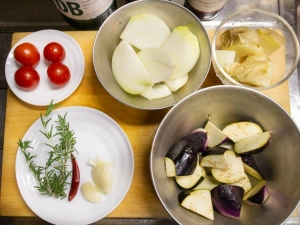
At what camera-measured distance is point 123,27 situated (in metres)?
0.88

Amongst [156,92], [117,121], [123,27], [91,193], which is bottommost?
[91,193]

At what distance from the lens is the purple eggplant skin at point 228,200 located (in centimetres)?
76

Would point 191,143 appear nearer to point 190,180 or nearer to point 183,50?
point 190,180

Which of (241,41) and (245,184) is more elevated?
(241,41)

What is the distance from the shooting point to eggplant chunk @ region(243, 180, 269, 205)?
0.79 meters

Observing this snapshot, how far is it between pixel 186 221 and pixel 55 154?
1.25 ft

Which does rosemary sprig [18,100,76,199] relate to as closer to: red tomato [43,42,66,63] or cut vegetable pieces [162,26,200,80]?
red tomato [43,42,66,63]

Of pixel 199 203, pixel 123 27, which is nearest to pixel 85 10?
pixel 123 27

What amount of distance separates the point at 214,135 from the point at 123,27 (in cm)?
37

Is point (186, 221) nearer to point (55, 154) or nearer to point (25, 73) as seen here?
point (55, 154)

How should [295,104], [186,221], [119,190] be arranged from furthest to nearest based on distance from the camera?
[295,104]
[119,190]
[186,221]

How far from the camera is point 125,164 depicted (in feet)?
2.86

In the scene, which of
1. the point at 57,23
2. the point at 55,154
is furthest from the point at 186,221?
the point at 57,23

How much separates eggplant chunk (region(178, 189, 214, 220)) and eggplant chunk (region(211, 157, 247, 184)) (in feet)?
0.17
